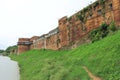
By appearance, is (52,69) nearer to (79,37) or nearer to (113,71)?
(113,71)

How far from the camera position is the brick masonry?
21.1m

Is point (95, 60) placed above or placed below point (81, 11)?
below

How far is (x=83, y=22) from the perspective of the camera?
25438 millimetres

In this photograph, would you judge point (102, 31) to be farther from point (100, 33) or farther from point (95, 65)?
point (95, 65)

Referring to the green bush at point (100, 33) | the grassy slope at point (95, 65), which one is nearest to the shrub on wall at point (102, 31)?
the green bush at point (100, 33)

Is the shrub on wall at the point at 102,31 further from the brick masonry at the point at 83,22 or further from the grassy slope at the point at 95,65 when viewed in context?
the grassy slope at the point at 95,65

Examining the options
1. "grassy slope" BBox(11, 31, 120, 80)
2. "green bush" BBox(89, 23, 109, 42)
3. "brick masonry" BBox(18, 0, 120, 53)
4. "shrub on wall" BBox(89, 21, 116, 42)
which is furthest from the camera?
"brick masonry" BBox(18, 0, 120, 53)

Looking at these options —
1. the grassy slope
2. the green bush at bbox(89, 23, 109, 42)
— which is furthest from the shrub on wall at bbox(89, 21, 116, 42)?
the grassy slope

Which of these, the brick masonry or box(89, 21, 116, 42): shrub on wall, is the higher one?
the brick masonry

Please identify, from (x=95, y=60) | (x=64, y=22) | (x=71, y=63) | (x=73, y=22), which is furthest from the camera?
(x=64, y=22)

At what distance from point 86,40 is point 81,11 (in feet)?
11.6

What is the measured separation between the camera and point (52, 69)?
17.0 m

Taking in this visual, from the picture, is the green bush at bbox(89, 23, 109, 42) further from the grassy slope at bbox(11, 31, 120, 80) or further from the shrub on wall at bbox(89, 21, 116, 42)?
the grassy slope at bbox(11, 31, 120, 80)

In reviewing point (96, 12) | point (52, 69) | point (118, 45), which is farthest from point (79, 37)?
point (118, 45)
